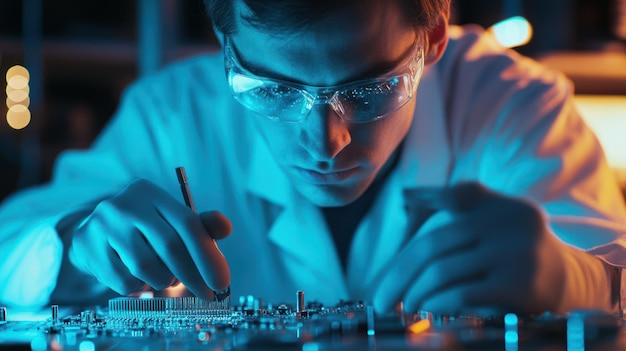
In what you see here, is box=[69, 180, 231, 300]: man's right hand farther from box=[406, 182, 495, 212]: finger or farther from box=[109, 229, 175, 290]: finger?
box=[406, 182, 495, 212]: finger

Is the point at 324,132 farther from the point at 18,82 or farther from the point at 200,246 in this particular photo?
the point at 18,82

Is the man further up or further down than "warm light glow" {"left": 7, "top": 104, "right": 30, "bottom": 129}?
further down

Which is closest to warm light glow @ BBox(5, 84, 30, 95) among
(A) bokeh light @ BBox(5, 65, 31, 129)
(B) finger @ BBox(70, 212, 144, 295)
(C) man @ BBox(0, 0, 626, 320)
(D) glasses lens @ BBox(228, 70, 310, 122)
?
(A) bokeh light @ BBox(5, 65, 31, 129)

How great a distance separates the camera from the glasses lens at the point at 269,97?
A: 2.99 ft

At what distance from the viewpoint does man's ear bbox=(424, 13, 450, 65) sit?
105 centimetres

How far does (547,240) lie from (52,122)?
1700 mm

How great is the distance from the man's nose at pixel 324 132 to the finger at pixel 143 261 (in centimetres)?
24

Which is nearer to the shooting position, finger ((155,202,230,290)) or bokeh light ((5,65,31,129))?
finger ((155,202,230,290))

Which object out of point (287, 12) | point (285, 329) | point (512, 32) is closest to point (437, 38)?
point (287, 12)

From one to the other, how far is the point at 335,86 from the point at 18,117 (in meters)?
1.59

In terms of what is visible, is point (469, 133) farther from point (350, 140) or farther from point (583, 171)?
point (350, 140)

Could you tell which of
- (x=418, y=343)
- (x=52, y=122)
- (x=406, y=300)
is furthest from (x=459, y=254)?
(x=52, y=122)

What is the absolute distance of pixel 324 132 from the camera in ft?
2.99

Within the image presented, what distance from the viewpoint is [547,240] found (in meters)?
0.93
